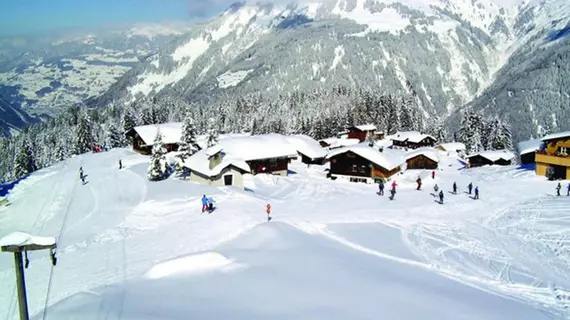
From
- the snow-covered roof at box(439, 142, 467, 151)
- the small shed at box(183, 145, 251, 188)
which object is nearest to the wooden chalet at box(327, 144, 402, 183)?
the small shed at box(183, 145, 251, 188)

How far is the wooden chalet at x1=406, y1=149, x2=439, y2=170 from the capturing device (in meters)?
70.6

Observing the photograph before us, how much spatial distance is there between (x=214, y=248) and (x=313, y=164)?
49.3 metres

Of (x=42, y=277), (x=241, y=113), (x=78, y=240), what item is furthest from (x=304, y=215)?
(x=241, y=113)

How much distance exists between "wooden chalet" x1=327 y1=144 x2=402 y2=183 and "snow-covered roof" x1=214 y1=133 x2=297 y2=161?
589 centimetres

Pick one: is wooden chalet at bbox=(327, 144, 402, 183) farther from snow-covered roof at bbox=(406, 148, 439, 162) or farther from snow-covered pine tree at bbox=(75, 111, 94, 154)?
snow-covered pine tree at bbox=(75, 111, 94, 154)

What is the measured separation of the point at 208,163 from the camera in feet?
145

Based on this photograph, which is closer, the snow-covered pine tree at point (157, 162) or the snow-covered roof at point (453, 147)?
the snow-covered pine tree at point (157, 162)

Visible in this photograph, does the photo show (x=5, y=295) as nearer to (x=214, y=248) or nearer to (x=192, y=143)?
(x=214, y=248)

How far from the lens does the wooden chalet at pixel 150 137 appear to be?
69312mm

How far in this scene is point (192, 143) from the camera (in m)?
51.1

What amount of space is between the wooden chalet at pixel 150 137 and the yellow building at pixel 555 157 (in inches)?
1935

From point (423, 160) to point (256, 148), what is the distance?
30.3 meters

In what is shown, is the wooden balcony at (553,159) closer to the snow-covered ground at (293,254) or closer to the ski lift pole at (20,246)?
the snow-covered ground at (293,254)

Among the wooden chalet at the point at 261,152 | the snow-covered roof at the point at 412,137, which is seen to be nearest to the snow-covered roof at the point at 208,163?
the wooden chalet at the point at 261,152
